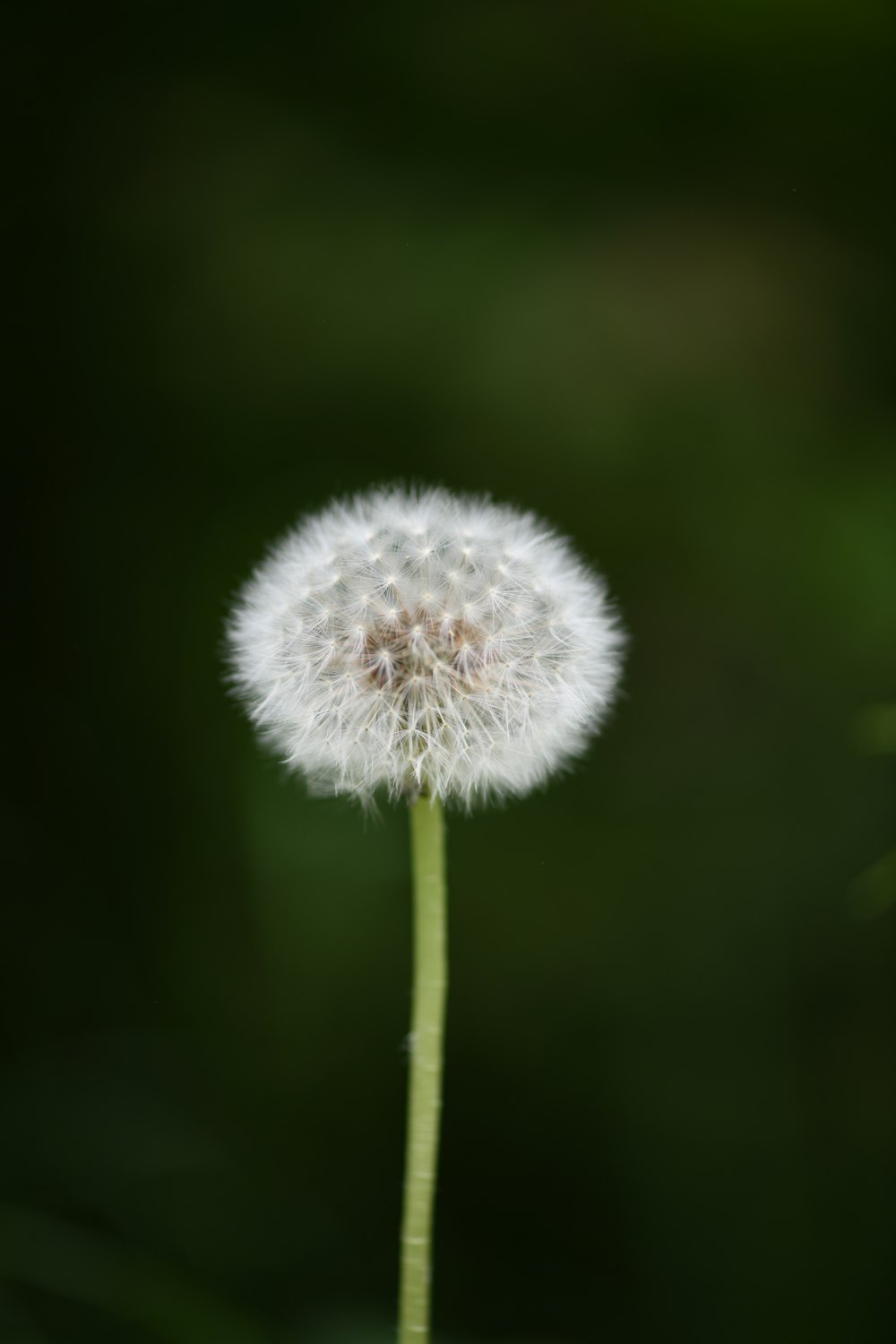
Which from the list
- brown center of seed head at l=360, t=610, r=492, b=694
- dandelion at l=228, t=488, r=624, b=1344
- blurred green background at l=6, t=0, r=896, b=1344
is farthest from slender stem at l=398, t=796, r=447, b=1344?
blurred green background at l=6, t=0, r=896, b=1344

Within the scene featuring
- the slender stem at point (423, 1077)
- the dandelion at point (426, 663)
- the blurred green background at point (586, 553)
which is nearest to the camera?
the slender stem at point (423, 1077)

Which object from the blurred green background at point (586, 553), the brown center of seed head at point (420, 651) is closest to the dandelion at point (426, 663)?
the brown center of seed head at point (420, 651)

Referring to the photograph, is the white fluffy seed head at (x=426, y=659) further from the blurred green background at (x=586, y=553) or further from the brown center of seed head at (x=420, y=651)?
the blurred green background at (x=586, y=553)

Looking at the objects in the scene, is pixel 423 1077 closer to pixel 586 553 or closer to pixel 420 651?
pixel 420 651

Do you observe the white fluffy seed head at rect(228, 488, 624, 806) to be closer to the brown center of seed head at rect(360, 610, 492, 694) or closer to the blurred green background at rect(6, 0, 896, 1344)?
the brown center of seed head at rect(360, 610, 492, 694)

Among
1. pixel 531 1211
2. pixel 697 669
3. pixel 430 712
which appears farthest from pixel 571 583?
pixel 531 1211

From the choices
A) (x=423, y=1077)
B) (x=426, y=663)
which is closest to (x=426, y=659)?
(x=426, y=663)
